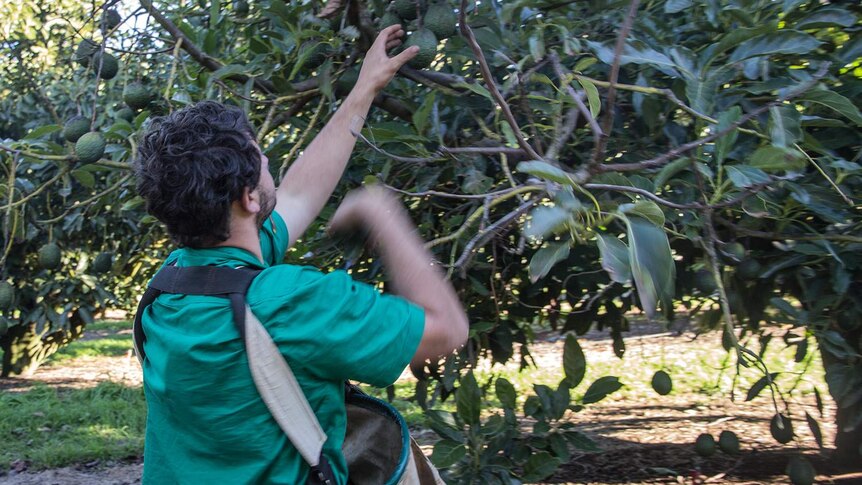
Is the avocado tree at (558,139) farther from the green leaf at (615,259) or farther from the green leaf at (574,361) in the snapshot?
the green leaf at (615,259)

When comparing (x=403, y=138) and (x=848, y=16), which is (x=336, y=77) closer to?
(x=403, y=138)

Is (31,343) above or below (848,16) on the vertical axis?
below

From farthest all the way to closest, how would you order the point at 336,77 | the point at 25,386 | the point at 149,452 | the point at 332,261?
the point at 25,386
the point at 332,261
the point at 336,77
the point at 149,452

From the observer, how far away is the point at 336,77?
6.89 feet

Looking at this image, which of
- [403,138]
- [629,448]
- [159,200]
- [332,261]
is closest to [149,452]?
[159,200]

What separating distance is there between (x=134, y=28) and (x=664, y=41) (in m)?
1.58

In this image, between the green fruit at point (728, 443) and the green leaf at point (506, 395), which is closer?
the green leaf at point (506, 395)

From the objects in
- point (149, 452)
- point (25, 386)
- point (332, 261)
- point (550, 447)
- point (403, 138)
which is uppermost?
point (403, 138)

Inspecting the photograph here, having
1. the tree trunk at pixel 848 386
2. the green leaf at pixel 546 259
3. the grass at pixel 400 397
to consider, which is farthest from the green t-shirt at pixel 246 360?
the grass at pixel 400 397

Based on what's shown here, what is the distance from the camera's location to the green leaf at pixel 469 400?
2.06 m

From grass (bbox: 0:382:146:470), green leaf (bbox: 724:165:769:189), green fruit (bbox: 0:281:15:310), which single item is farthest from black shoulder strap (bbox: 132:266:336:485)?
grass (bbox: 0:382:146:470)

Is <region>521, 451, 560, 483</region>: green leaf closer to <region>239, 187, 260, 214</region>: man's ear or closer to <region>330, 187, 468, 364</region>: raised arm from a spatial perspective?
<region>330, 187, 468, 364</region>: raised arm

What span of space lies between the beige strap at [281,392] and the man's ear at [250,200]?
189 millimetres

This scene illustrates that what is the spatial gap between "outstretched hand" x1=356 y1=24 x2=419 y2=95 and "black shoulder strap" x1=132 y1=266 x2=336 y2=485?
67 centimetres
